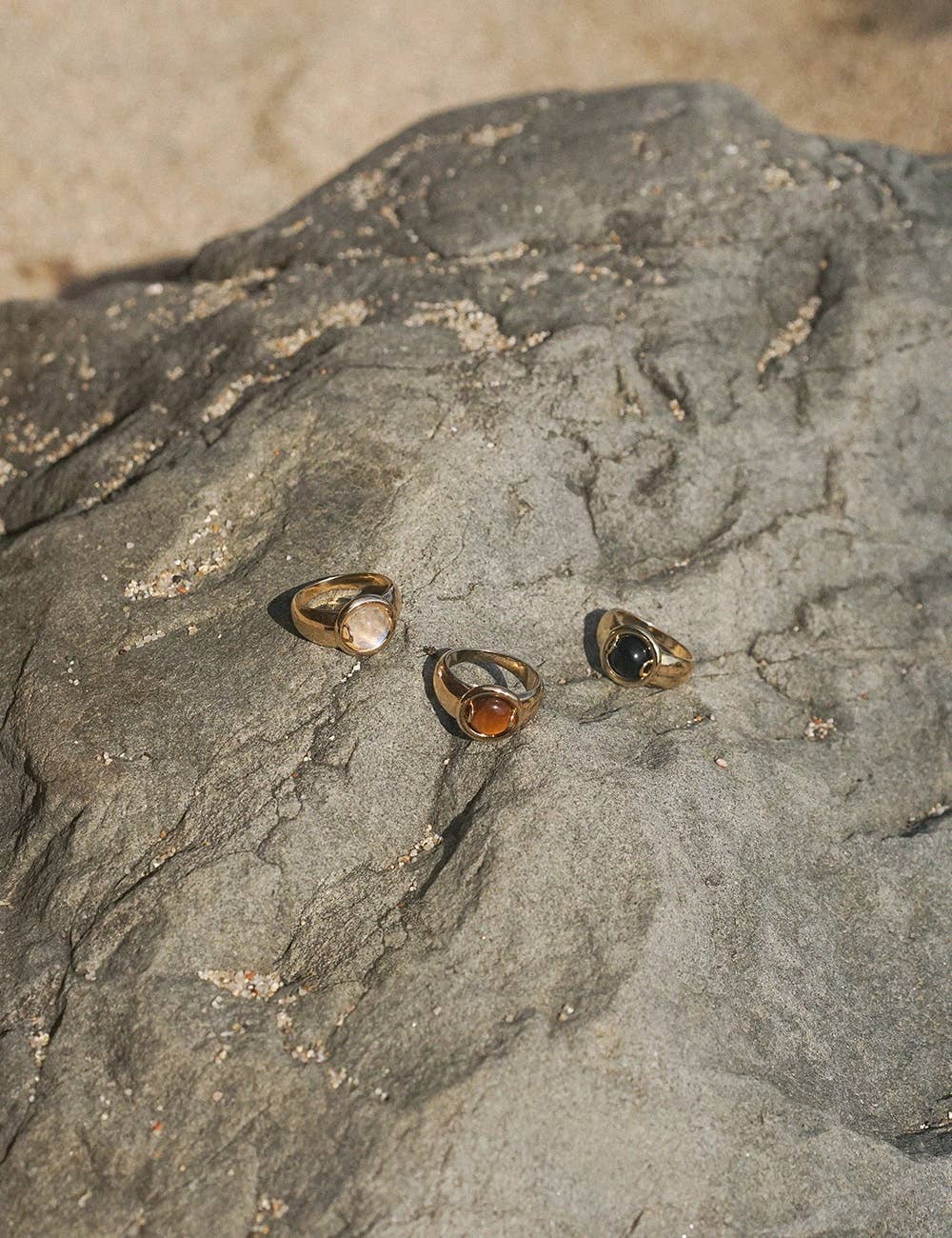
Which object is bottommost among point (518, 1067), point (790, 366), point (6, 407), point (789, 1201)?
point (789, 1201)

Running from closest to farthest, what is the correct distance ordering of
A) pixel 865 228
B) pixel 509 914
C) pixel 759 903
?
pixel 509 914, pixel 759 903, pixel 865 228

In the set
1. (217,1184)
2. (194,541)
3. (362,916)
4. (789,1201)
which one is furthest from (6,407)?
(789,1201)

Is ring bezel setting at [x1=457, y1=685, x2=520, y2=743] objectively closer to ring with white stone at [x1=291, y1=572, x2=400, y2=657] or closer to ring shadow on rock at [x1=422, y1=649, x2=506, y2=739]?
ring shadow on rock at [x1=422, y1=649, x2=506, y2=739]

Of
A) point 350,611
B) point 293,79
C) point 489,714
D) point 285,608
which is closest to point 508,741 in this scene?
point 489,714

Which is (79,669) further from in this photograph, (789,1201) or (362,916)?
(789,1201)

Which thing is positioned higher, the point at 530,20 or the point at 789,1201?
the point at 530,20

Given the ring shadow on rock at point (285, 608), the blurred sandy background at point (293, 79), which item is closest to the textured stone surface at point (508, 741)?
the ring shadow on rock at point (285, 608)
